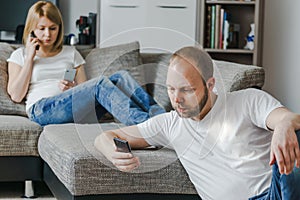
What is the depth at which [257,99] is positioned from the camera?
2104 millimetres

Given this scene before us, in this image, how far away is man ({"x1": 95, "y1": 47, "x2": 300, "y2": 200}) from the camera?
2055 mm

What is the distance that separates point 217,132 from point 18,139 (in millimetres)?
1249

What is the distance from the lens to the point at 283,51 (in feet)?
17.2

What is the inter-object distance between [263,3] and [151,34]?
310cm

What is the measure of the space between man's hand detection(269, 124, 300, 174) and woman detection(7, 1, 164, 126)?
1204mm

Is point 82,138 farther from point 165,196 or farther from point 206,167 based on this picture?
point 206,167

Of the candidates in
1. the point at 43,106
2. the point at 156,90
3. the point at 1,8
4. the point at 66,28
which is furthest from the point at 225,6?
the point at 156,90

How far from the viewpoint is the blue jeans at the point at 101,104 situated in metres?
2.84

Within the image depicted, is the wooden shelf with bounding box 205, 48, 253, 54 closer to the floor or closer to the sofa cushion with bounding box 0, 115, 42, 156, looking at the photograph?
the floor

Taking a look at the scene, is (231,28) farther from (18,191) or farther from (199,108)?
(199,108)

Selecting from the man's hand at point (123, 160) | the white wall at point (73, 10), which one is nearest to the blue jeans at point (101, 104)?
the man's hand at point (123, 160)

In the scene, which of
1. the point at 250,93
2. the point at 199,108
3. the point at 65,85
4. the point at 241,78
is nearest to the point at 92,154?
the point at 199,108

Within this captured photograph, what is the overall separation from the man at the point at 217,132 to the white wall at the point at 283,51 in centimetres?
287

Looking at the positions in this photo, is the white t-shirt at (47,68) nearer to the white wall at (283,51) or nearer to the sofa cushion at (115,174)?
the sofa cushion at (115,174)
